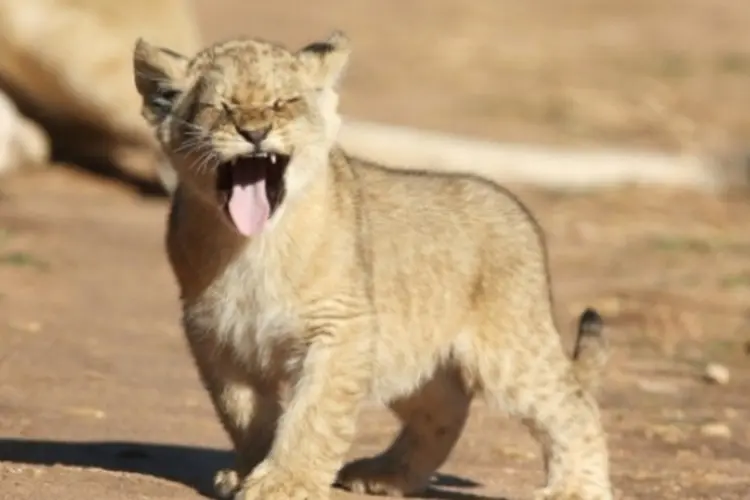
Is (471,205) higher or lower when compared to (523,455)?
higher

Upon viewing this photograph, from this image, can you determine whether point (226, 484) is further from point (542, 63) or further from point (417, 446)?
point (542, 63)

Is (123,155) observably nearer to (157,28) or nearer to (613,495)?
(157,28)

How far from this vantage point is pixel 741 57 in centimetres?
1942

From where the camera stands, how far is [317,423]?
5738mm

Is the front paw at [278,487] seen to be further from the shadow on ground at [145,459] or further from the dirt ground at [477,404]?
the shadow on ground at [145,459]

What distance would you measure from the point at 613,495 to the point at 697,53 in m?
13.5

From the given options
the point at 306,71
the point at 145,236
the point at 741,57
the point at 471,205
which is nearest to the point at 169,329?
the point at 145,236

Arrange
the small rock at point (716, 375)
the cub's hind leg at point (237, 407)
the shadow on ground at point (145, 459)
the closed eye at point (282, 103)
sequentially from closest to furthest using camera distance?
the closed eye at point (282, 103), the cub's hind leg at point (237, 407), the shadow on ground at point (145, 459), the small rock at point (716, 375)

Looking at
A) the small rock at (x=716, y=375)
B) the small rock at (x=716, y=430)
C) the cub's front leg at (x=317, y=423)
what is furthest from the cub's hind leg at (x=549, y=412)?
the small rock at (x=716, y=375)

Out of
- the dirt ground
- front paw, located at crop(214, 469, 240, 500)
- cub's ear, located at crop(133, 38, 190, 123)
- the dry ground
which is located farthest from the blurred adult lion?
front paw, located at crop(214, 469, 240, 500)

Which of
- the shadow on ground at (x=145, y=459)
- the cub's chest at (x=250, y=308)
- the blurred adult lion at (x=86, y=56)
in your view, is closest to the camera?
the cub's chest at (x=250, y=308)

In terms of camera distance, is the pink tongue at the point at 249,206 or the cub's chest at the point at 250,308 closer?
the pink tongue at the point at 249,206

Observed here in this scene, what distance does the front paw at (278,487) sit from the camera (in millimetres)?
5684

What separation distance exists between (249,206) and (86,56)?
21.2 ft
